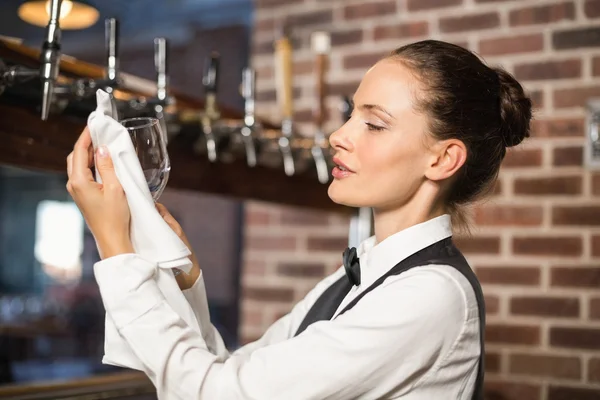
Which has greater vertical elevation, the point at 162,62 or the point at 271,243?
the point at 162,62

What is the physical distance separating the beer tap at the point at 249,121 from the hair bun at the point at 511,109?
629mm

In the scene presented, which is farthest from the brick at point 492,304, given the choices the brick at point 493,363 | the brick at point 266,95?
the brick at point 266,95

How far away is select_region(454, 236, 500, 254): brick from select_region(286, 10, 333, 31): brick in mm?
857

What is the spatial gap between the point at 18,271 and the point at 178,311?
890 centimetres

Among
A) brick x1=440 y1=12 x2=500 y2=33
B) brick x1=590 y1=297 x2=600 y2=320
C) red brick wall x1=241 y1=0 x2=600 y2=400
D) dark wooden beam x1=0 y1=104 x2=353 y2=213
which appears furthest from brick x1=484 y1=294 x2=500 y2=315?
brick x1=440 y1=12 x2=500 y2=33

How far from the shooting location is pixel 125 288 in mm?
1071

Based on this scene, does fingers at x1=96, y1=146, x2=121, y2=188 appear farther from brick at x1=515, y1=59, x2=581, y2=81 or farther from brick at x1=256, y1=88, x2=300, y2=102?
brick at x1=256, y1=88, x2=300, y2=102

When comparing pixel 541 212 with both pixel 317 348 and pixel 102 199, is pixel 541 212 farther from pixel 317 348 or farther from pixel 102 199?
pixel 102 199

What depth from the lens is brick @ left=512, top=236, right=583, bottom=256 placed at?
2111mm

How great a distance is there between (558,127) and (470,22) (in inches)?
16.1

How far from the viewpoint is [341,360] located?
3.51 ft

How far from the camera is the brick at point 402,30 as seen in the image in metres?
2.39

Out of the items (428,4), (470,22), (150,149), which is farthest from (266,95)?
(150,149)

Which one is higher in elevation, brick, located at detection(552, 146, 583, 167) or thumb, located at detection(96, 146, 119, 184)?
brick, located at detection(552, 146, 583, 167)
